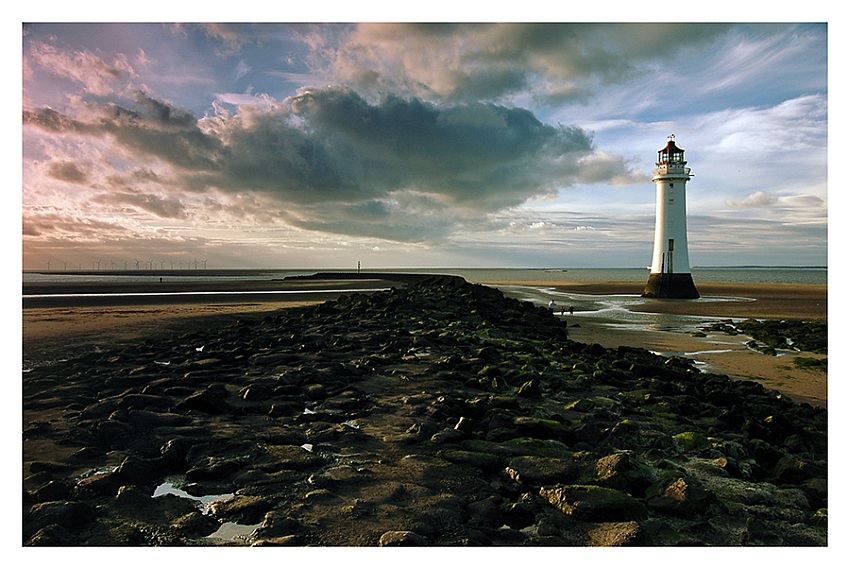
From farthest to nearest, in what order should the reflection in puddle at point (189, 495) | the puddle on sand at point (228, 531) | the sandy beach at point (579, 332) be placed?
the sandy beach at point (579, 332) < the reflection in puddle at point (189, 495) < the puddle on sand at point (228, 531)

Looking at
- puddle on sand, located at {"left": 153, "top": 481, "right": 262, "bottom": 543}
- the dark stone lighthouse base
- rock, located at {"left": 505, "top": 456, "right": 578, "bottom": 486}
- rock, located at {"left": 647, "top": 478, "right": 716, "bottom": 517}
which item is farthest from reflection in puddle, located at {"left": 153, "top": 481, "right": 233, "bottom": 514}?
the dark stone lighthouse base

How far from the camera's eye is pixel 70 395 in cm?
537

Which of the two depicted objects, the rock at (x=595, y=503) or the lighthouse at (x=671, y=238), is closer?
the rock at (x=595, y=503)

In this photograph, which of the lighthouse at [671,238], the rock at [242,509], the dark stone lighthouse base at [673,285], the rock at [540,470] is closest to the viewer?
the rock at [242,509]

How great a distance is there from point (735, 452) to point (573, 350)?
179 inches

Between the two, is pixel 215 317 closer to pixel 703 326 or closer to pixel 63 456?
pixel 63 456

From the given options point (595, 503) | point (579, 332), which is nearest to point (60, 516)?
point (595, 503)

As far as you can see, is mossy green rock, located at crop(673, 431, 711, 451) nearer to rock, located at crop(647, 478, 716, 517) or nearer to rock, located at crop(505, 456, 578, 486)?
rock, located at crop(647, 478, 716, 517)

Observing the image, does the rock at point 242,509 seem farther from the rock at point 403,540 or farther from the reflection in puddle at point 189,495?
the rock at point 403,540

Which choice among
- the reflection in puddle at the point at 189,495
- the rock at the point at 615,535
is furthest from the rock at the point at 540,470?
the reflection in puddle at the point at 189,495


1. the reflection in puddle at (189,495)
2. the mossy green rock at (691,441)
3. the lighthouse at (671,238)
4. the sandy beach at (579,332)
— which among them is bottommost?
the sandy beach at (579,332)

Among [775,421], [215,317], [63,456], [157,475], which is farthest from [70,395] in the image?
[215,317]

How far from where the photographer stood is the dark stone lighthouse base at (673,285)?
23203 millimetres

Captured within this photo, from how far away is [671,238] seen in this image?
22391 mm
